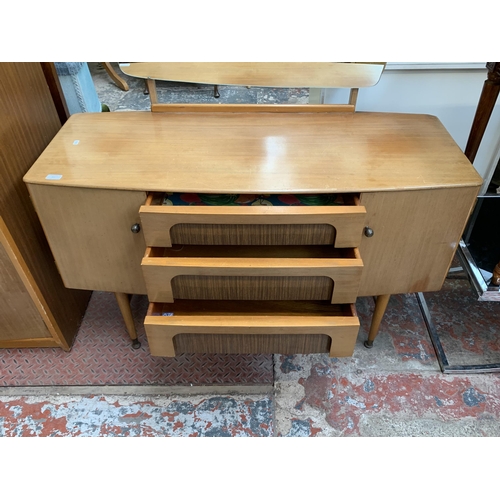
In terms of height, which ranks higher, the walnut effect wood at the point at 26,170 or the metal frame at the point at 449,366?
the walnut effect wood at the point at 26,170

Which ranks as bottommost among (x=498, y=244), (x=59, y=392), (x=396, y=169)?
(x=59, y=392)

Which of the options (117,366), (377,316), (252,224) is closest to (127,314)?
(117,366)

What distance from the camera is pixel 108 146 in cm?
114

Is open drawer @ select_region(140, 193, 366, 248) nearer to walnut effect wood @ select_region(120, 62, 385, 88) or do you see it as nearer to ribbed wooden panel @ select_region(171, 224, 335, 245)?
ribbed wooden panel @ select_region(171, 224, 335, 245)

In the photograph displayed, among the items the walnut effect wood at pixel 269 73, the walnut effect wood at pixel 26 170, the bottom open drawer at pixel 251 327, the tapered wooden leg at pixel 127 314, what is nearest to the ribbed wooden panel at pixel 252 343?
the bottom open drawer at pixel 251 327

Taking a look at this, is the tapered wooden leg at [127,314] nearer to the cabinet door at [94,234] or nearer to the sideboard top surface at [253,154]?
the cabinet door at [94,234]

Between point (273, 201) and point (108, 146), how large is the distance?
0.45m

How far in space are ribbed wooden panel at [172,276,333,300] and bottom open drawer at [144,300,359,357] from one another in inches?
2.0

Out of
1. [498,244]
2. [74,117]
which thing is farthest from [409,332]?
[74,117]

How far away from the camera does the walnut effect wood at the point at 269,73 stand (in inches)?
48.8

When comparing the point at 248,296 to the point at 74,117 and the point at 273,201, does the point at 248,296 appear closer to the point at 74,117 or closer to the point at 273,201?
the point at 273,201

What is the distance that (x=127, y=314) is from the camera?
→ 1.39 metres

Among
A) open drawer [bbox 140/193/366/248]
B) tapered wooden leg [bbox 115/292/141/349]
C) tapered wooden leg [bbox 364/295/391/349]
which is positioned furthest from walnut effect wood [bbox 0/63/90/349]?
tapered wooden leg [bbox 364/295/391/349]

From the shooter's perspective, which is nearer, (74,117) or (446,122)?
(74,117)
